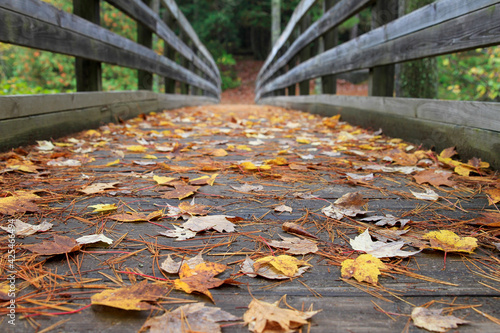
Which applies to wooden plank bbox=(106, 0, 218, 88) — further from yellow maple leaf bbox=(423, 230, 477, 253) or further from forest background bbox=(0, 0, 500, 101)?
yellow maple leaf bbox=(423, 230, 477, 253)

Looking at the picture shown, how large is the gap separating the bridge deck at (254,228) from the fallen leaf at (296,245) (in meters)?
0.02

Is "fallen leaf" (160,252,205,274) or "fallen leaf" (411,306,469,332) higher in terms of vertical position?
"fallen leaf" (160,252,205,274)

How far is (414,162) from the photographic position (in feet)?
7.08

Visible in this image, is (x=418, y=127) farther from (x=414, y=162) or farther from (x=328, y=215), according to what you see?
(x=328, y=215)

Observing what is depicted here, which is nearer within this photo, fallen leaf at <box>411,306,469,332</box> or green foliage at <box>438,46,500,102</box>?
fallen leaf at <box>411,306,469,332</box>

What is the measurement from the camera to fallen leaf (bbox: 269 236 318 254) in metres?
1.10

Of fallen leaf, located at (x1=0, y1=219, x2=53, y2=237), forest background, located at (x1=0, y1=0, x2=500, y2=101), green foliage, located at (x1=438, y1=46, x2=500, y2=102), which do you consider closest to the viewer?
fallen leaf, located at (x1=0, y1=219, x2=53, y2=237)

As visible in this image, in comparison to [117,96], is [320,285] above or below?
below

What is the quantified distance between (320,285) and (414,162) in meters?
1.49

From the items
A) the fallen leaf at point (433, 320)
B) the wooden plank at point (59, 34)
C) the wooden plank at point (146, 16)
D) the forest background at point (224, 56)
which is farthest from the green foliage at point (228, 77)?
the fallen leaf at point (433, 320)

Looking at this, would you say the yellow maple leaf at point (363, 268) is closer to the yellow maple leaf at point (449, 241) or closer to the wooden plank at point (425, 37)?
the yellow maple leaf at point (449, 241)

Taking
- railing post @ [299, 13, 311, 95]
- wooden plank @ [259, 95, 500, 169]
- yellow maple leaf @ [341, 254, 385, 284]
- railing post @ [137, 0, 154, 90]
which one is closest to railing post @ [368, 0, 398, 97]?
wooden plank @ [259, 95, 500, 169]

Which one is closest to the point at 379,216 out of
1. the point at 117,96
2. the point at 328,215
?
the point at 328,215

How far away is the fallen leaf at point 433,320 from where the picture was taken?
0.78 meters
